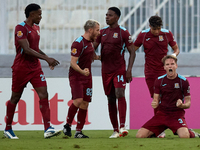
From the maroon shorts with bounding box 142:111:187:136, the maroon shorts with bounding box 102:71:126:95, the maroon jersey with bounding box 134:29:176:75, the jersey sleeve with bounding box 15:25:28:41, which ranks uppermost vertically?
the jersey sleeve with bounding box 15:25:28:41

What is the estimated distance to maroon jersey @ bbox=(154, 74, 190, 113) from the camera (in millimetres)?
5578

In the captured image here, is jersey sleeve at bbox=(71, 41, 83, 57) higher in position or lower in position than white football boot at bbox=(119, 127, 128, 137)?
higher

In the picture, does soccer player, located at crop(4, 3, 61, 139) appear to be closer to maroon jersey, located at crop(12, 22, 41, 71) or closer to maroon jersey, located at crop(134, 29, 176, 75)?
maroon jersey, located at crop(12, 22, 41, 71)

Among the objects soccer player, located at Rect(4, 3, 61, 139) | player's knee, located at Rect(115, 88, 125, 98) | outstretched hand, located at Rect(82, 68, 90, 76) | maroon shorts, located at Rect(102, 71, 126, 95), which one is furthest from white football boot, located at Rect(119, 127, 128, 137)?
soccer player, located at Rect(4, 3, 61, 139)

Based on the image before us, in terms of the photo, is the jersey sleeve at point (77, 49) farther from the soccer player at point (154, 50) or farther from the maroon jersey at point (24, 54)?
the soccer player at point (154, 50)

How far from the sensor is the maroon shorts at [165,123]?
555 centimetres

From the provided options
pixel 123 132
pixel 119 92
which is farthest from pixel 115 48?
pixel 123 132

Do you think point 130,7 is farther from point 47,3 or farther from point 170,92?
point 170,92

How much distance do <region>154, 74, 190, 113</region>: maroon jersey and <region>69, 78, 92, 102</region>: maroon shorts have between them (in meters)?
0.96

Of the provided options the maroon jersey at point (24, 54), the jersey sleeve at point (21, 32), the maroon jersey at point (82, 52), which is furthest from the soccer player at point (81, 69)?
the jersey sleeve at point (21, 32)

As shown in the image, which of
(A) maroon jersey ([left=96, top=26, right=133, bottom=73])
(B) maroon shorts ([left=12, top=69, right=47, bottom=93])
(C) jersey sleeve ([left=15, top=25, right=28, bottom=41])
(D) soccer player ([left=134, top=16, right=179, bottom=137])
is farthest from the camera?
(D) soccer player ([left=134, top=16, right=179, bottom=137])

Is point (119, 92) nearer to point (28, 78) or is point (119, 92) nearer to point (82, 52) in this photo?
point (82, 52)

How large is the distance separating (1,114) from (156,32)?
3.31 metres

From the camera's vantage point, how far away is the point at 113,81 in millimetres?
6098
